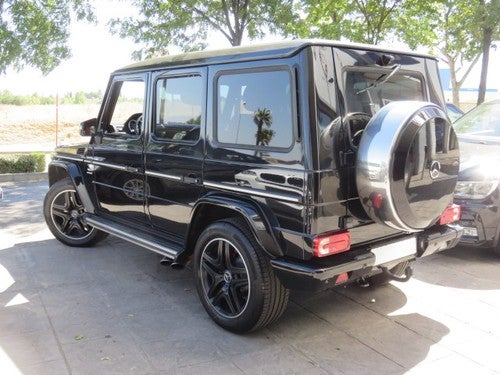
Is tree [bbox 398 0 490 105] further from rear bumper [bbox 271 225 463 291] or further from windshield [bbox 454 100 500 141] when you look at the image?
rear bumper [bbox 271 225 463 291]

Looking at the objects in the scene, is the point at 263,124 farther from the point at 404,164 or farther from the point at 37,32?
the point at 37,32

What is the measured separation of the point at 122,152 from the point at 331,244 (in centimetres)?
242

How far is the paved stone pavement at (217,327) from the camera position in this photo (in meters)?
3.06

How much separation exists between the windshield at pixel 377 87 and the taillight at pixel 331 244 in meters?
0.83

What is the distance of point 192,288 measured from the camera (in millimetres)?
4324

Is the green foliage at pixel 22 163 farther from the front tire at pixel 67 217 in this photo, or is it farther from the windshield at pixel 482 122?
the windshield at pixel 482 122

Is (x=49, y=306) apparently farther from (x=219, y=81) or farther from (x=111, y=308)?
(x=219, y=81)

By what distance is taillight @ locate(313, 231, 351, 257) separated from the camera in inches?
115

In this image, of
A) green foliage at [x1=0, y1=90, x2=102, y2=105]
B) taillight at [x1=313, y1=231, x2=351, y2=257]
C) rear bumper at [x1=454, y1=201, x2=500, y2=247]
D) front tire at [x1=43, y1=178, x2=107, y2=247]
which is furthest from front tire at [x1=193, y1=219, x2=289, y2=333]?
green foliage at [x1=0, y1=90, x2=102, y2=105]

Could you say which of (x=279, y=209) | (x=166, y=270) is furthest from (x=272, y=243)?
(x=166, y=270)

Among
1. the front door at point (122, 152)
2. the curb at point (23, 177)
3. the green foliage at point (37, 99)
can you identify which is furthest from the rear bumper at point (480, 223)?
the green foliage at point (37, 99)

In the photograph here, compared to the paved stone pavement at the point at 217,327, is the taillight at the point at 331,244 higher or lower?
higher

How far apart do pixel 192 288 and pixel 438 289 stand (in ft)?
7.23

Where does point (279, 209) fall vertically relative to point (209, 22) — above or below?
below
